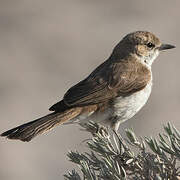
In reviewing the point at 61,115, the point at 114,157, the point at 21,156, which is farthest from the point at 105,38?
the point at 114,157

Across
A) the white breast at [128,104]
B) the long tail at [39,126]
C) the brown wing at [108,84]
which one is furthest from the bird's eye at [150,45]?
the long tail at [39,126]

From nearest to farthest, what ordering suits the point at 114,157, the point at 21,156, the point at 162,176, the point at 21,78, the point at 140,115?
the point at 162,176, the point at 114,157, the point at 21,156, the point at 140,115, the point at 21,78

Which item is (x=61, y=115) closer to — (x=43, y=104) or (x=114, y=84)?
(x=114, y=84)

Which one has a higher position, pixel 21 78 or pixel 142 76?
pixel 21 78

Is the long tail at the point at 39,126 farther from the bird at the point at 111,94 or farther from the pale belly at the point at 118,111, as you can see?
the pale belly at the point at 118,111

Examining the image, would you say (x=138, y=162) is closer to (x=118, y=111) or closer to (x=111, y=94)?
(x=118, y=111)

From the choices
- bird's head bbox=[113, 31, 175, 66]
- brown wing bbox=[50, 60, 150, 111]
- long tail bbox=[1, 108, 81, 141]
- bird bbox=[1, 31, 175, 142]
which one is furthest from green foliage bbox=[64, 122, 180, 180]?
bird's head bbox=[113, 31, 175, 66]

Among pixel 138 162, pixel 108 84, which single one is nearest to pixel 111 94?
pixel 108 84
